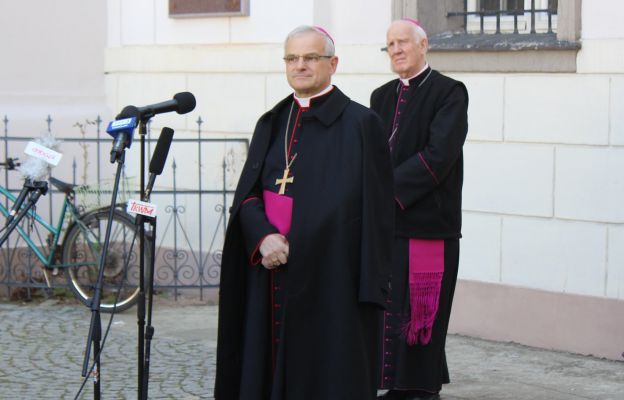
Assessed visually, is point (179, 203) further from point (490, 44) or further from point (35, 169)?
point (490, 44)

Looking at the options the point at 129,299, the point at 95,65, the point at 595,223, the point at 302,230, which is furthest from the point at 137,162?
the point at 302,230

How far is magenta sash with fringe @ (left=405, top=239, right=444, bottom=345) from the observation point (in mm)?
6547

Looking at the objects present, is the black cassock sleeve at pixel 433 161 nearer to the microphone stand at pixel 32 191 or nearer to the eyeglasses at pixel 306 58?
the eyeglasses at pixel 306 58

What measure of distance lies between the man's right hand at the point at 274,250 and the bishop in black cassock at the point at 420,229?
Answer: 1.44 meters

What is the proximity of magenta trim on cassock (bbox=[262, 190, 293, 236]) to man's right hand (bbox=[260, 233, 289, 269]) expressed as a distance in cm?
8

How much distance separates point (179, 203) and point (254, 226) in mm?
5247

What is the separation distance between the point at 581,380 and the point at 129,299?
136 inches

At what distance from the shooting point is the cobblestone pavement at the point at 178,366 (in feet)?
23.4

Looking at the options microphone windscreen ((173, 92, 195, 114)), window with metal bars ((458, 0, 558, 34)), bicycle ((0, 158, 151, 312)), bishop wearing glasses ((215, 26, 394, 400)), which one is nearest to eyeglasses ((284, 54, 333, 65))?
bishop wearing glasses ((215, 26, 394, 400))

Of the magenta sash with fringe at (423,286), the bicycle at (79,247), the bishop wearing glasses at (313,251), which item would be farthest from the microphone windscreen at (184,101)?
the bicycle at (79,247)

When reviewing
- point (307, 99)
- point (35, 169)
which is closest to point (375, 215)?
point (307, 99)

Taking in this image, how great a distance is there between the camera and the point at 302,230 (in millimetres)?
5148

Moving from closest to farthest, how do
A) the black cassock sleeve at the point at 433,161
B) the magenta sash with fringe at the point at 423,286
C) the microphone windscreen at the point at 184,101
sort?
the microphone windscreen at the point at 184,101
the black cassock sleeve at the point at 433,161
the magenta sash with fringe at the point at 423,286

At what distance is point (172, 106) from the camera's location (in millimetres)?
5695
